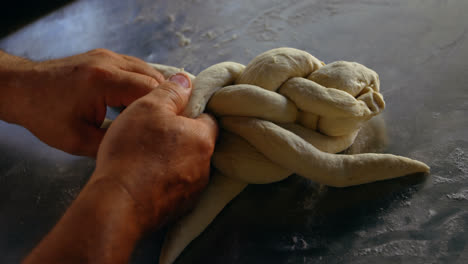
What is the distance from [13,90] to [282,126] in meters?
1.07

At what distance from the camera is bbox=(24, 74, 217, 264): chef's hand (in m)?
0.79

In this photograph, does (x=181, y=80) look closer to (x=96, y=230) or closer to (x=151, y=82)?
(x=151, y=82)

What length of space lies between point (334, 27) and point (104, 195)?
58.0 inches

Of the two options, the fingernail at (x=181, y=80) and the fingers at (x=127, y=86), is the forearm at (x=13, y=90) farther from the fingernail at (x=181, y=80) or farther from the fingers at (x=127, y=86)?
the fingernail at (x=181, y=80)

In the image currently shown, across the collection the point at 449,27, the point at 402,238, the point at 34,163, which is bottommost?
the point at 34,163

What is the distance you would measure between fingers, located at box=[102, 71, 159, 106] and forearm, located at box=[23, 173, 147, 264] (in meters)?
0.46

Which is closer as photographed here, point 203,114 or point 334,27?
point 203,114

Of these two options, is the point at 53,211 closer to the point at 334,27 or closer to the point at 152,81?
the point at 152,81

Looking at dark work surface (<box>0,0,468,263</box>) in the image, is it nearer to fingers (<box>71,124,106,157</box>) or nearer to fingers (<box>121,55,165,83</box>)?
fingers (<box>71,124,106,157</box>)

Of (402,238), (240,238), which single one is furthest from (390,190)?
(240,238)

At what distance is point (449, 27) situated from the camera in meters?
1.59

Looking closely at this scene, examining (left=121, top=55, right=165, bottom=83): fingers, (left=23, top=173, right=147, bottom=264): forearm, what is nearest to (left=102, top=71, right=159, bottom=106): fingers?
(left=121, top=55, right=165, bottom=83): fingers

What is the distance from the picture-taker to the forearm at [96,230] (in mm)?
771

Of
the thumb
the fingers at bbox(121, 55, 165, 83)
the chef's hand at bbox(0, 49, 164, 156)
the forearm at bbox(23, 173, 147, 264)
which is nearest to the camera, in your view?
the forearm at bbox(23, 173, 147, 264)
